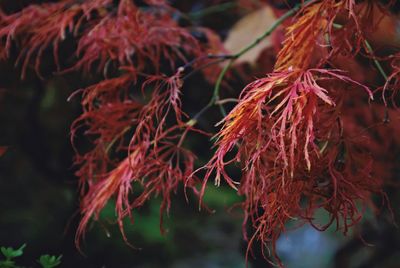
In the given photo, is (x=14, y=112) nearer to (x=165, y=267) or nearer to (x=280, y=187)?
(x=165, y=267)

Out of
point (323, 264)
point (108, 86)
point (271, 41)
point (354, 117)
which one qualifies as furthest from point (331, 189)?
point (323, 264)

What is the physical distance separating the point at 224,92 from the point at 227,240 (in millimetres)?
822

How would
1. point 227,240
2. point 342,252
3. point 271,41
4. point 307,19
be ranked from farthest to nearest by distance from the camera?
point 227,240 < point 342,252 < point 271,41 < point 307,19

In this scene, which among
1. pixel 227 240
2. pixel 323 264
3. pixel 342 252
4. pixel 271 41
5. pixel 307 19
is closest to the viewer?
pixel 307 19

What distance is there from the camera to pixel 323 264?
→ 192cm

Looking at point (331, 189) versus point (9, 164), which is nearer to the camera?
point (331, 189)

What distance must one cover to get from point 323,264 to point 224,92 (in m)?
0.82

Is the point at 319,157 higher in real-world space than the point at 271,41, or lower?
higher

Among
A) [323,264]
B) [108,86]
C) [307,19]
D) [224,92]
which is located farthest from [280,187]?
[323,264]

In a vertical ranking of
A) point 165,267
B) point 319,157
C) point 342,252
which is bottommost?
point 342,252

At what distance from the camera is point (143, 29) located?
Answer: 103 cm

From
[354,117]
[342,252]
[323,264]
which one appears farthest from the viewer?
[323,264]

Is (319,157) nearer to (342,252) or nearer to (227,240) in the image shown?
(342,252)

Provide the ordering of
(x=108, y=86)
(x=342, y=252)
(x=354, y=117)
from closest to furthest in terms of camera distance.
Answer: (x=108, y=86), (x=354, y=117), (x=342, y=252)
